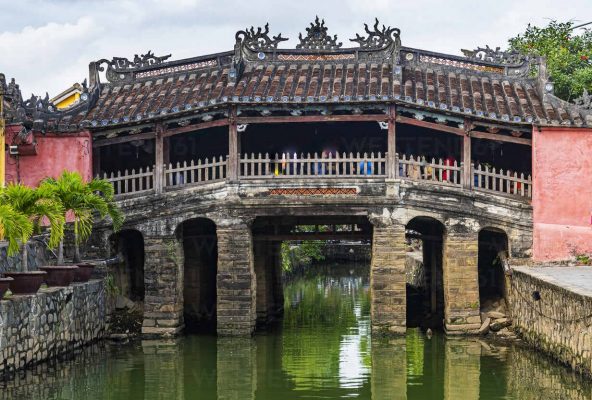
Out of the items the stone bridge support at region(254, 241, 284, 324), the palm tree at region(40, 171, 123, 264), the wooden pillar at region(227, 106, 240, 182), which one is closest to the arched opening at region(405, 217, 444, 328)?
the stone bridge support at region(254, 241, 284, 324)

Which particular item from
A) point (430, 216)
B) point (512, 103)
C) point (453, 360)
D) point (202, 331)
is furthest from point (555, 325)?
point (202, 331)

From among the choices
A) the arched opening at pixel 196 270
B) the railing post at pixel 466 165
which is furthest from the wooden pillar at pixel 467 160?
the arched opening at pixel 196 270

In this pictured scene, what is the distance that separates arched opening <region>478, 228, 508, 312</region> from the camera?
70.5 feet

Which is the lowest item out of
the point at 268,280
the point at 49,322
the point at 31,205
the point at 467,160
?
the point at 49,322

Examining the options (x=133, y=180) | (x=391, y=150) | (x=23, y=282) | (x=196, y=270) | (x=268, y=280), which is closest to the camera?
(x=23, y=282)

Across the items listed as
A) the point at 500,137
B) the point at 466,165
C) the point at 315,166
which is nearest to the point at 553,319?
the point at 466,165

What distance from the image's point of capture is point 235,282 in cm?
2055

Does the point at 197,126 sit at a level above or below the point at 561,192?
above

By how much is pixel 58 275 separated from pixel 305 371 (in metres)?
5.05

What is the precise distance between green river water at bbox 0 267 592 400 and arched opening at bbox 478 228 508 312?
174 centimetres

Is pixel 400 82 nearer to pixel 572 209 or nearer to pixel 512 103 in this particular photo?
pixel 512 103

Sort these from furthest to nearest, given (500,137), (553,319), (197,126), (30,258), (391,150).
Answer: (197,126) < (500,137) < (391,150) < (30,258) < (553,319)

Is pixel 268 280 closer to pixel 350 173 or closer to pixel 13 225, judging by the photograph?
pixel 350 173

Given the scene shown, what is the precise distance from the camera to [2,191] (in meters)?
17.2
